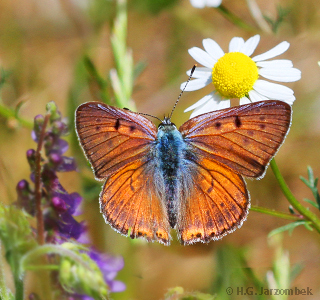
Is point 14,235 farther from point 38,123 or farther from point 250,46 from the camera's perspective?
point 250,46

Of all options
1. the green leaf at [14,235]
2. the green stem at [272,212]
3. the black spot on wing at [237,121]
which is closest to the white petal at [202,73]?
the black spot on wing at [237,121]

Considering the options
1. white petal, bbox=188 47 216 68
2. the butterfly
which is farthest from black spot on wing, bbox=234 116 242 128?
white petal, bbox=188 47 216 68

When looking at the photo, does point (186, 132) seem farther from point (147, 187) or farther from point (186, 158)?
point (147, 187)

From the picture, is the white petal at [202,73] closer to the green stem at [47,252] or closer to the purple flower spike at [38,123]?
the purple flower spike at [38,123]

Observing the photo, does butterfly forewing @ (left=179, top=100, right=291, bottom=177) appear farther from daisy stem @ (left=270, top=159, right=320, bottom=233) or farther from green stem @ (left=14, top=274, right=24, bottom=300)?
green stem @ (left=14, top=274, right=24, bottom=300)

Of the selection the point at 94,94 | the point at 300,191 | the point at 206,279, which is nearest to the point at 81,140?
the point at 94,94

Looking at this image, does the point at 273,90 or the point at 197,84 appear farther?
the point at 197,84

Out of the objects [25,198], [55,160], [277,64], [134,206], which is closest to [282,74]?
[277,64]

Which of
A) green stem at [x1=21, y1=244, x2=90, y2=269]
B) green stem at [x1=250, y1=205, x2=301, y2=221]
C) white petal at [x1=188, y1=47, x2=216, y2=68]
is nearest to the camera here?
green stem at [x1=21, y1=244, x2=90, y2=269]
